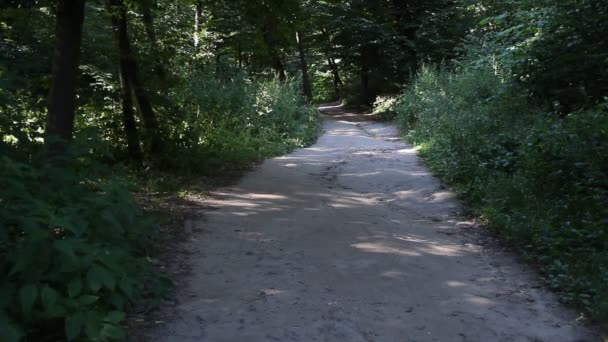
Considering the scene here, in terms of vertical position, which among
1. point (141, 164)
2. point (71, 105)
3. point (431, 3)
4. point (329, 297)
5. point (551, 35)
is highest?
point (431, 3)

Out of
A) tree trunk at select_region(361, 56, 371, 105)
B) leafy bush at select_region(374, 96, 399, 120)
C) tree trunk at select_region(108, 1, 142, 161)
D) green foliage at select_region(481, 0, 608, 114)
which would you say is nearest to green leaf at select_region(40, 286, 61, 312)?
tree trunk at select_region(108, 1, 142, 161)

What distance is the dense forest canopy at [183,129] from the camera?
3.40m

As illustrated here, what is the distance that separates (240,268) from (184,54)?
1148 cm

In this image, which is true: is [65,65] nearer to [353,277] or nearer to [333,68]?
[353,277]

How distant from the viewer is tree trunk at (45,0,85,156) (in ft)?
21.8

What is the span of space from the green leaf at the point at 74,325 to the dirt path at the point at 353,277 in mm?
1329

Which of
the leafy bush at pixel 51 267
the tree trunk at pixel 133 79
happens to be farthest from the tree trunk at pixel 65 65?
the tree trunk at pixel 133 79

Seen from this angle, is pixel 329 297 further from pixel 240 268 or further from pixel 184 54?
pixel 184 54

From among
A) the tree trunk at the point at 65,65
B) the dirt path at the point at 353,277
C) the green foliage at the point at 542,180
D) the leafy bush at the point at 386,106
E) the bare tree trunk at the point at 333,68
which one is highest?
the bare tree trunk at the point at 333,68

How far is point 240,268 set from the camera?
6.18m

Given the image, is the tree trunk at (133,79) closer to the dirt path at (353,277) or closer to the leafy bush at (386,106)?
the dirt path at (353,277)

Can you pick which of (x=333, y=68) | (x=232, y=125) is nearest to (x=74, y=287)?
(x=232, y=125)

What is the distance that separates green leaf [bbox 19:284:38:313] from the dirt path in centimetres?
147

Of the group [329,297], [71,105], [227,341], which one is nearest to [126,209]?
[227,341]
